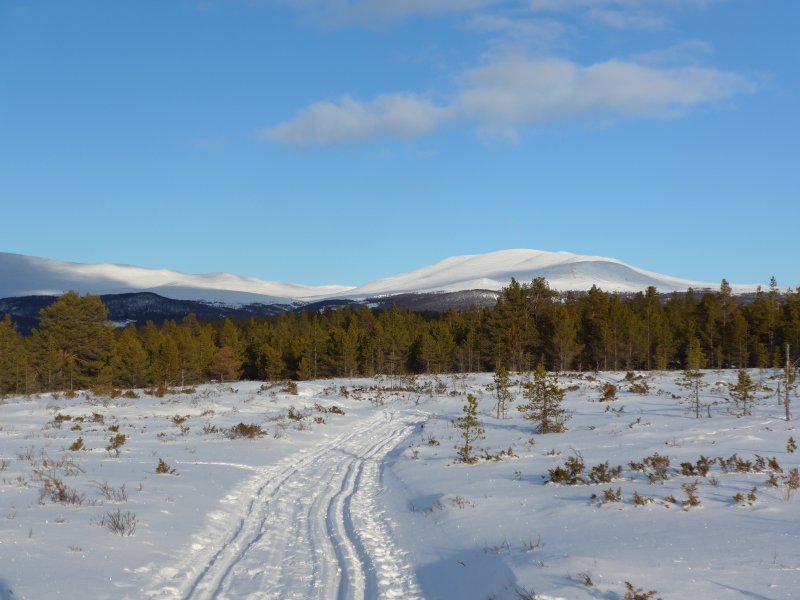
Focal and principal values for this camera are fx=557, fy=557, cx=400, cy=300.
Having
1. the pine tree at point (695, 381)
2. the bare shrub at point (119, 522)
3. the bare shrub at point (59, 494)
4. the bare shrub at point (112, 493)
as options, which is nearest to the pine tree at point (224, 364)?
the pine tree at point (695, 381)

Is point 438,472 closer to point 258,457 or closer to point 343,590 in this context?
point 258,457

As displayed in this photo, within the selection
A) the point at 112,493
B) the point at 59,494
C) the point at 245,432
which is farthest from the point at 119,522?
the point at 245,432

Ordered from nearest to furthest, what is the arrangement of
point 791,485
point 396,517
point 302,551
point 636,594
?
point 636,594 < point 302,551 < point 791,485 < point 396,517

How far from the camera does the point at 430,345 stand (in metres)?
64.1

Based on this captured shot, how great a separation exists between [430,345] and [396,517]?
55.0 meters

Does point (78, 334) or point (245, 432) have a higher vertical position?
point (78, 334)

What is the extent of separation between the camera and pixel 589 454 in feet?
43.5

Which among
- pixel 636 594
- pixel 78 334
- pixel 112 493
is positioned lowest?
pixel 112 493

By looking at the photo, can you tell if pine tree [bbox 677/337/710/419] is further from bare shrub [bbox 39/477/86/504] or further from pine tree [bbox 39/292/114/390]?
pine tree [bbox 39/292/114/390]

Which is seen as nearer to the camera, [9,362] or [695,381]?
[695,381]

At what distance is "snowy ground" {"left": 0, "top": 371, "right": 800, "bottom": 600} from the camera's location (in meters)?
5.81

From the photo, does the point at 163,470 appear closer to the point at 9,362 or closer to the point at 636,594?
the point at 636,594

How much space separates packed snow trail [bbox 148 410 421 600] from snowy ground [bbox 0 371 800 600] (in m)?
0.03

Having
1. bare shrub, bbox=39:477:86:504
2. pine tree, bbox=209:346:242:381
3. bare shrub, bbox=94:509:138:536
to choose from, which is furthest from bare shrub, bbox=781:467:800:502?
pine tree, bbox=209:346:242:381
